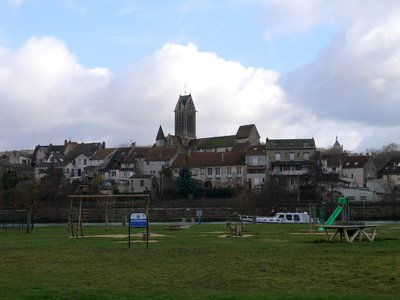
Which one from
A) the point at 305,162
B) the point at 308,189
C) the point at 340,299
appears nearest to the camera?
the point at 340,299

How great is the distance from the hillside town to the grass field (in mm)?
80994

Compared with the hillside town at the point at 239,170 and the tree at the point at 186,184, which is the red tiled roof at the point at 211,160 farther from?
the tree at the point at 186,184

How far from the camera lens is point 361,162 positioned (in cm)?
12900

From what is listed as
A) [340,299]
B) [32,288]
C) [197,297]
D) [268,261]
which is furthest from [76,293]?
[268,261]

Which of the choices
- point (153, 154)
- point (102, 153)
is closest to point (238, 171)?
point (153, 154)

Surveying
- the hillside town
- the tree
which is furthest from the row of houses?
the tree

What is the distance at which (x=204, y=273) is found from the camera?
17516mm

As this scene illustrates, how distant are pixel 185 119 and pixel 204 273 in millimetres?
166751

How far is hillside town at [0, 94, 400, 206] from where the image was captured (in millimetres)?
110206

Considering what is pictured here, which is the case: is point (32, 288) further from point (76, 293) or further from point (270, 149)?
point (270, 149)

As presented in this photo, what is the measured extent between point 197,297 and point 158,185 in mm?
114027

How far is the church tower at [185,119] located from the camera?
183625mm

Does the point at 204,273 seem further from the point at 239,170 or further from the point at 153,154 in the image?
the point at 153,154

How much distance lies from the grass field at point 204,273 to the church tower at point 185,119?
512 ft
